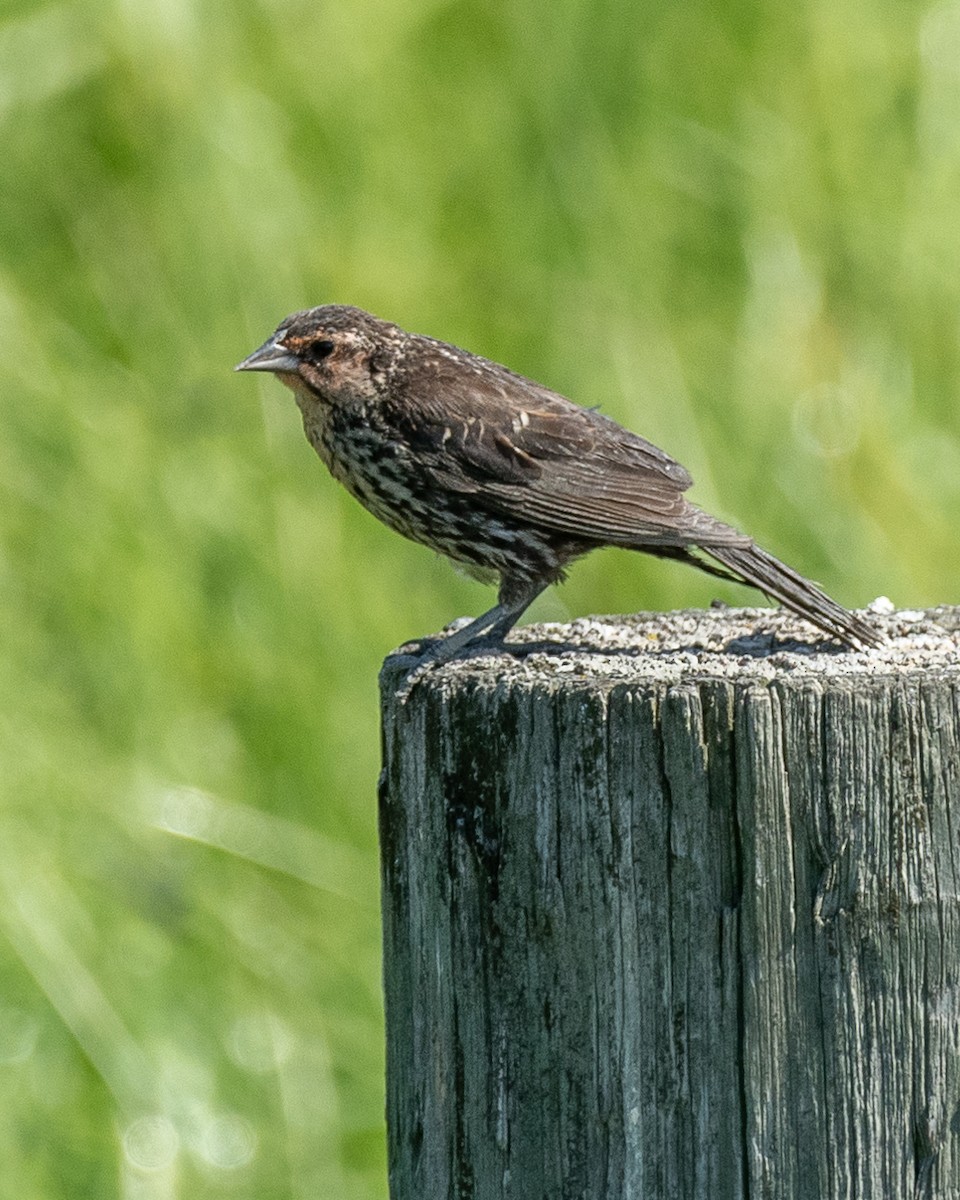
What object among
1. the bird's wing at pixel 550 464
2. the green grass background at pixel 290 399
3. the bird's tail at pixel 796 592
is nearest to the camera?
the bird's tail at pixel 796 592

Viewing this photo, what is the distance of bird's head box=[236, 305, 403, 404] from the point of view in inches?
162

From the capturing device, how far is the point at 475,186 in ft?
20.1

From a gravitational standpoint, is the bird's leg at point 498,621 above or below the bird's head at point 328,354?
below

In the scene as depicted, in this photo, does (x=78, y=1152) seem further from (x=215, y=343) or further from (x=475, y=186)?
(x=475, y=186)

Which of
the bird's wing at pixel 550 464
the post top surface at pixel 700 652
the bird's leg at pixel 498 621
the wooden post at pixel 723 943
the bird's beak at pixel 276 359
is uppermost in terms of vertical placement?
the bird's beak at pixel 276 359

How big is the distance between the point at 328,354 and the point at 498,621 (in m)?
0.79

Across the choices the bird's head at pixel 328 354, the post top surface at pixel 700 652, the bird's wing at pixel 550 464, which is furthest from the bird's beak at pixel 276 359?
the post top surface at pixel 700 652

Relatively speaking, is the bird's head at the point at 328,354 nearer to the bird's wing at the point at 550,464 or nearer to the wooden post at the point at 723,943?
the bird's wing at the point at 550,464

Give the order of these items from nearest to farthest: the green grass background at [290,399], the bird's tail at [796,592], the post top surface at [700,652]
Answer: the post top surface at [700,652] < the bird's tail at [796,592] < the green grass background at [290,399]

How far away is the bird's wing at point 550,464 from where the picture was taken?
147 inches

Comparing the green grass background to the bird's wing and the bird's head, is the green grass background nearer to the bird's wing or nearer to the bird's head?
the bird's head

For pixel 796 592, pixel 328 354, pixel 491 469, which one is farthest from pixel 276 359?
pixel 796 592

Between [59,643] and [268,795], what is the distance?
0.71m

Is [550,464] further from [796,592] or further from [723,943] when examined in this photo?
[723,943]
